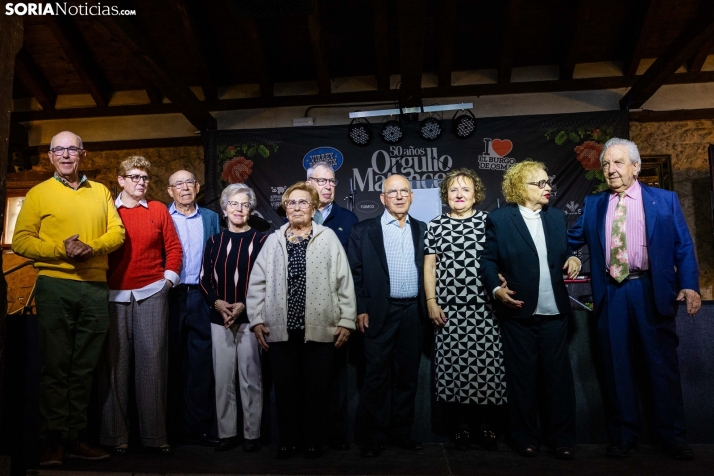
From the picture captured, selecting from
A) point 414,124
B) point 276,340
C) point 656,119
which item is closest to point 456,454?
point 276,340

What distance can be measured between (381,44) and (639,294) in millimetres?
4896

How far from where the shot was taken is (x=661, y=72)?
632cm

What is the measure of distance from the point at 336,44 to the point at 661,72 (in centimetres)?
408

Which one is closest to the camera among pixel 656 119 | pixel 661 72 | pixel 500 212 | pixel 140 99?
pixel 500 212

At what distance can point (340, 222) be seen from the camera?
377 centimetres

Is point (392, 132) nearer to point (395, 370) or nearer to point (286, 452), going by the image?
point (395, 370)

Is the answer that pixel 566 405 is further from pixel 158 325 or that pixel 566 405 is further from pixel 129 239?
pixel 129 239

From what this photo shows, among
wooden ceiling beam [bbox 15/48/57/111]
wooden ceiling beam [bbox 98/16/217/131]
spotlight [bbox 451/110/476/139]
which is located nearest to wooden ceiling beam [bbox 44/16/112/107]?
wooden ceiling beam [bbox 15/48/57/111]

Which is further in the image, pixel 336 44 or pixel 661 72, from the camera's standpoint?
pixel 336 44

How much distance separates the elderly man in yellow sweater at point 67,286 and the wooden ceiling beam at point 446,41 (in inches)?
185

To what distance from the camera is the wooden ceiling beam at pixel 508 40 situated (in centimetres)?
625

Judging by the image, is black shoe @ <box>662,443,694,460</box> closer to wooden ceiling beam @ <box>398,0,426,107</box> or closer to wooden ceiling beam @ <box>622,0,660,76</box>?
wooden ceiling beam @ <box>398,0,426,107</box>

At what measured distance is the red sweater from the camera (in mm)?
3166

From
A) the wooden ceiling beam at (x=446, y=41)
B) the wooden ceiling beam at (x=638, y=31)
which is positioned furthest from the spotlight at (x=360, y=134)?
the wooden ceiling beam at (x=638, y=31)
